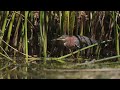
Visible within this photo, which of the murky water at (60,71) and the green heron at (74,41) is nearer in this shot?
the murky water at (60,71)

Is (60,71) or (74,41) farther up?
(74,41)

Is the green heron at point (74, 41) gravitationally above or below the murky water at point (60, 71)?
above

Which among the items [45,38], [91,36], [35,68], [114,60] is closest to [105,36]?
[91,36]

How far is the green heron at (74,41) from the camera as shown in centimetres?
216

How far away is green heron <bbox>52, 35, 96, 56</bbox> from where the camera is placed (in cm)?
216

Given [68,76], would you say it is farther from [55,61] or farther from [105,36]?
[105,36]

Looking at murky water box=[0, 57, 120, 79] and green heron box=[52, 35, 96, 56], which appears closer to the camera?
murky water box=[0, 57, 120, 79]

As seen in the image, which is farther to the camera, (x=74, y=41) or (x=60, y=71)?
(x=74, y=41)

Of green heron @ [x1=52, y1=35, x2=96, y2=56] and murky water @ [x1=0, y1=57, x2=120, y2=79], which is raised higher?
green heron @ [x1=52, y1=35, x2=96, y2=56]

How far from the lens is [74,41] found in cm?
216
